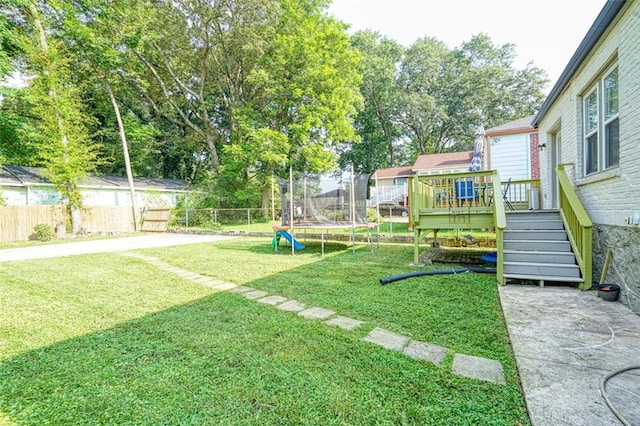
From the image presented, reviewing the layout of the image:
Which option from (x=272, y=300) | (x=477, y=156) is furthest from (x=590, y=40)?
(x=272, y=300)

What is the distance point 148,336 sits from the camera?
2.80 meters

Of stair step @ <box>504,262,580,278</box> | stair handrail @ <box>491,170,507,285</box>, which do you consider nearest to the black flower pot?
stair step @ <box>504,262,580,278</box>

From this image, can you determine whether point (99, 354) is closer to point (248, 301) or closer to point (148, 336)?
point (148, 336)

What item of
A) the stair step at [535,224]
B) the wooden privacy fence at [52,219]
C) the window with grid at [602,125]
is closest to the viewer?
the window with grid at [602,125]

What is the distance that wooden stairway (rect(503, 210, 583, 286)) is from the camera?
13.9 ft

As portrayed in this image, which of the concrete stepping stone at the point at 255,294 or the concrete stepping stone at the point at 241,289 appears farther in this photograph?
the concrete stepping stone at the point at 241,289

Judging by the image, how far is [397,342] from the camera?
2557 mm

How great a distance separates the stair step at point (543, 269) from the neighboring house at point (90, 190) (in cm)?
1756

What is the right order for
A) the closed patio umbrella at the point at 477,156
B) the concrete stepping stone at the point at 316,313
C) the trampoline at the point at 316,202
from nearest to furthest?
the concrete stepping stone at the point at 316,313 → the trampoline at the point at 316,202 → the closed patio umbrella at the point at 477,156

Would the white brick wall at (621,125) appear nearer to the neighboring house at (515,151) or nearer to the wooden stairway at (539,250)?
the wooden stairway at (539,250)

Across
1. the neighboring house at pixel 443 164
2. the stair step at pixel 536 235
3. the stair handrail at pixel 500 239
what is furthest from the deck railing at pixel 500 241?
the neighboring house at pixel 443 164

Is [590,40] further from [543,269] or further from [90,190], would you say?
[90,190]

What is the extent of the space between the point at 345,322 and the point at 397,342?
0.64 metres

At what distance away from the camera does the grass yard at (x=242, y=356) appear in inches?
67.6
